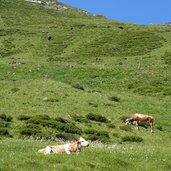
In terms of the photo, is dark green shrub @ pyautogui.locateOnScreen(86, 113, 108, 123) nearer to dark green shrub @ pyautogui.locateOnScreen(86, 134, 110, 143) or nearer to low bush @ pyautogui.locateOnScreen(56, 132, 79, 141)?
dark green shrub @ pyautogui.locateOnScreen(86, 134, 110, 143)

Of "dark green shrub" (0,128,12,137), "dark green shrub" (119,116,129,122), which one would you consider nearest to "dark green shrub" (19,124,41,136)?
"dark green shrub" (0,128,12,137)

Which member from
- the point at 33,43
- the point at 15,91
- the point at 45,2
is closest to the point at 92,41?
the point at 33,43

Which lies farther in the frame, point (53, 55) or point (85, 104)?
→ point (53, 55)

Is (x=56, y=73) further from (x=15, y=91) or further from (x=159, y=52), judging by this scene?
(x=159, y=52)

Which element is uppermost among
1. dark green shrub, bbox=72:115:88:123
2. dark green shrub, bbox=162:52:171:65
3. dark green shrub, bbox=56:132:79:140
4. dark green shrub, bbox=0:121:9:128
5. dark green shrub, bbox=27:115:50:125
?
dark green shrub, bbox=162:52:171:65

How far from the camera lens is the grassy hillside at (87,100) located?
68.3ft

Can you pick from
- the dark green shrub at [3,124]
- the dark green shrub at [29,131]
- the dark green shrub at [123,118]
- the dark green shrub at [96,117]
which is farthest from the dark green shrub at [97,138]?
the dark green shrub at [123,118]

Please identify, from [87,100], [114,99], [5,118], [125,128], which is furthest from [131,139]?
[114,99]

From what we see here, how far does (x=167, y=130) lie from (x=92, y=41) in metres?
64.3

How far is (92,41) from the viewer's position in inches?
3974

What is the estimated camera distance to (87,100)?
44000mm

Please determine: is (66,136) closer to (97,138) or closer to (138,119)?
(97,138)

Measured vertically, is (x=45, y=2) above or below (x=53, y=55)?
above

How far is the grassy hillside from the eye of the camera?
20.8 meters
